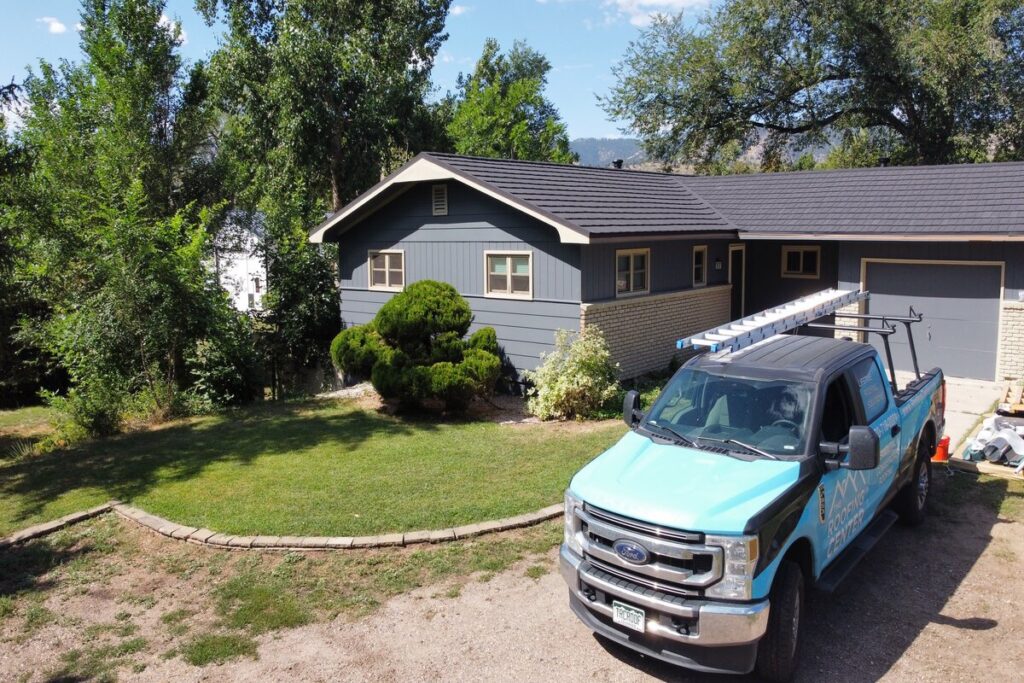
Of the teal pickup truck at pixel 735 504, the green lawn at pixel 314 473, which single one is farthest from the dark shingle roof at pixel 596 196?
the teal pickup truck at pixel 735 504

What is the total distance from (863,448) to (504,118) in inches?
1707

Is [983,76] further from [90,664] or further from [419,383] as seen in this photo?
[90,664]

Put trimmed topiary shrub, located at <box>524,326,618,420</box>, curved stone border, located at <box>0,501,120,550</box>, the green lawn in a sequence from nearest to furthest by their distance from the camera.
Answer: curved stone border, located at <box>0,501,120,550</box> < the green lawn < trimmed topiary shrub, located at <box>524,326,618,420</box>

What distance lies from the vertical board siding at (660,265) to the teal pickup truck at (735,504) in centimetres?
785

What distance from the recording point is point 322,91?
101 ft

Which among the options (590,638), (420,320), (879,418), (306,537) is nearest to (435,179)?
(420,320)

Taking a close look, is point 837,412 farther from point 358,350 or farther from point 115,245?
point 115,245

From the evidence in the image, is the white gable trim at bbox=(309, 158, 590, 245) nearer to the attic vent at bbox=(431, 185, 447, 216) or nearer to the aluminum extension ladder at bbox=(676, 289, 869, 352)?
the attic vent at bbox=(431, 185, 447, 216)

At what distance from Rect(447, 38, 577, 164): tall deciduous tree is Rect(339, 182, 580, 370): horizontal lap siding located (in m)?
25.5

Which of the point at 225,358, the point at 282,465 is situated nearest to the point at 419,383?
the point at 282,465

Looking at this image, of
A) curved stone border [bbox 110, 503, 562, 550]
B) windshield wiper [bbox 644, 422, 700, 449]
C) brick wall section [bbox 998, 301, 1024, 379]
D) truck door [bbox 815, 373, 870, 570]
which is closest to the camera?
truck door [bbox 815, 373, 870, 570]

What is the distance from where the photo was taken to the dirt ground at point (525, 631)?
570 centimetres

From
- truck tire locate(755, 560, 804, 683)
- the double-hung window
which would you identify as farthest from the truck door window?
the double-hung window

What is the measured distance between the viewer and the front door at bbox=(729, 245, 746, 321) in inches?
802
